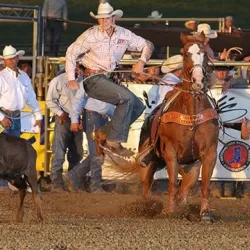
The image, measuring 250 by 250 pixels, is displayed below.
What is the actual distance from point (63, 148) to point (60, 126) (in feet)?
1.04

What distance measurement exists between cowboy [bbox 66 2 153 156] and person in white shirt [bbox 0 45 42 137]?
1345 mm

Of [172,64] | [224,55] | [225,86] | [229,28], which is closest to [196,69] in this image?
[225,86]

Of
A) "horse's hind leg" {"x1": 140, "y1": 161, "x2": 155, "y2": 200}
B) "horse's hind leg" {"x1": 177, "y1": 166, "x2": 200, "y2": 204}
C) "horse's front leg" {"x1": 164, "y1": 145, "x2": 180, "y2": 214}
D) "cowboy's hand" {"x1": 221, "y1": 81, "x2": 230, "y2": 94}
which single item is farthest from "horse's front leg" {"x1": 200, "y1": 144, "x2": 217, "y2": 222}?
"cowboy's hand" {"x1": 221, "y1": 81, "x2": 230, "y2": 94}

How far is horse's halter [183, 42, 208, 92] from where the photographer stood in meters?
13.6

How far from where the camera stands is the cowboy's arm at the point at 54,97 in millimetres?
17347

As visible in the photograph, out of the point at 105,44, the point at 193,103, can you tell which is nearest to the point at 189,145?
the point at 193,103

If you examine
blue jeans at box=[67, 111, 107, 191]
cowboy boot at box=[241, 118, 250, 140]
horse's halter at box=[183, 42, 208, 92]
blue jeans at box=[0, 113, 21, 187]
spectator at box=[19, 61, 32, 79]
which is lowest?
blue jeans at box=[67, 111, 107, 191]

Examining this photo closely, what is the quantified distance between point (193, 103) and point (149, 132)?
3.37 ft

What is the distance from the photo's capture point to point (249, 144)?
17312 millimetres

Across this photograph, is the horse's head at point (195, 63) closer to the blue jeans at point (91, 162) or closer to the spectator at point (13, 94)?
the spectator at point (13, 94)

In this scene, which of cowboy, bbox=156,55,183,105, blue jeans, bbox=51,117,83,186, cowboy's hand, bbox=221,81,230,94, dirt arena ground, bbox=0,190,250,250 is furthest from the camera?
blue jeans, bbox=51,117,83,186

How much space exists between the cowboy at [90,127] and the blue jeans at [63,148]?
20cm

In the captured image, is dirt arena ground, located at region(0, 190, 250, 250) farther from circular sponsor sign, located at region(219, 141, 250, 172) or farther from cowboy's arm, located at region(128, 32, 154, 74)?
cowboy's arm, located at region(128, 32, 154, 74)

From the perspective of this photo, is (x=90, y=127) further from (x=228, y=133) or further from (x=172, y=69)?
(x=228, y=133)
